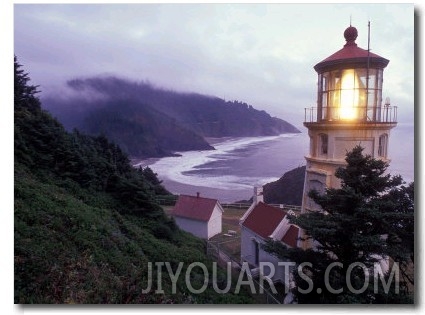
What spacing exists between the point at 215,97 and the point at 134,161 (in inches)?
50.3

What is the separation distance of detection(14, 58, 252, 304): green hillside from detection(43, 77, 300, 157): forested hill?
1.32 ft

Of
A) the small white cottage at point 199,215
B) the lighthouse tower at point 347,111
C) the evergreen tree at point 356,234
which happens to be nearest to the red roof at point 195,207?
the small white cottage at point 199,215

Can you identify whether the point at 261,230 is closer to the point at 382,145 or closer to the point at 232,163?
the point at 232,163

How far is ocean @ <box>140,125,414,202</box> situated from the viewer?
12.0ft

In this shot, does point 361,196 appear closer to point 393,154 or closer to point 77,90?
point 393,154

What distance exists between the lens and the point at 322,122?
351 centimetres

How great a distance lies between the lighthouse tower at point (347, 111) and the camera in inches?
130

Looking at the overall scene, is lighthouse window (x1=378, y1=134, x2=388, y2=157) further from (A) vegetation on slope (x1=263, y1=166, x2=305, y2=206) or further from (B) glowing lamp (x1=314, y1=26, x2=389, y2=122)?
(A) vegetation on slope (x1=263, y1=166, x2=305, y2=206)

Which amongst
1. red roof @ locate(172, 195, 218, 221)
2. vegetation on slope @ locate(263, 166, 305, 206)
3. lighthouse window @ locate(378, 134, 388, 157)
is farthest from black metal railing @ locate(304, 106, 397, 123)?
red roof @ locate(172, 195, 218, 221)

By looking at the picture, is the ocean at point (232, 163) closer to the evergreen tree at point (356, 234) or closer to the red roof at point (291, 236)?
the evergreen tree at point (356, 234)

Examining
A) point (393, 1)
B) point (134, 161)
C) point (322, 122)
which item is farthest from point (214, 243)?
point (393, 1)

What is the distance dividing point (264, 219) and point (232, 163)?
1.51 m

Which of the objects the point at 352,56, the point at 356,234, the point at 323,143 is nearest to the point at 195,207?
the point at 323,143

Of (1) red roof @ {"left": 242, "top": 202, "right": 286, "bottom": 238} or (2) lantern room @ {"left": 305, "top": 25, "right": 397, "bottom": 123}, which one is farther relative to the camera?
(1) red roof @ {"left": 242, "top": 202, "right": 286, "bottom": 238}
